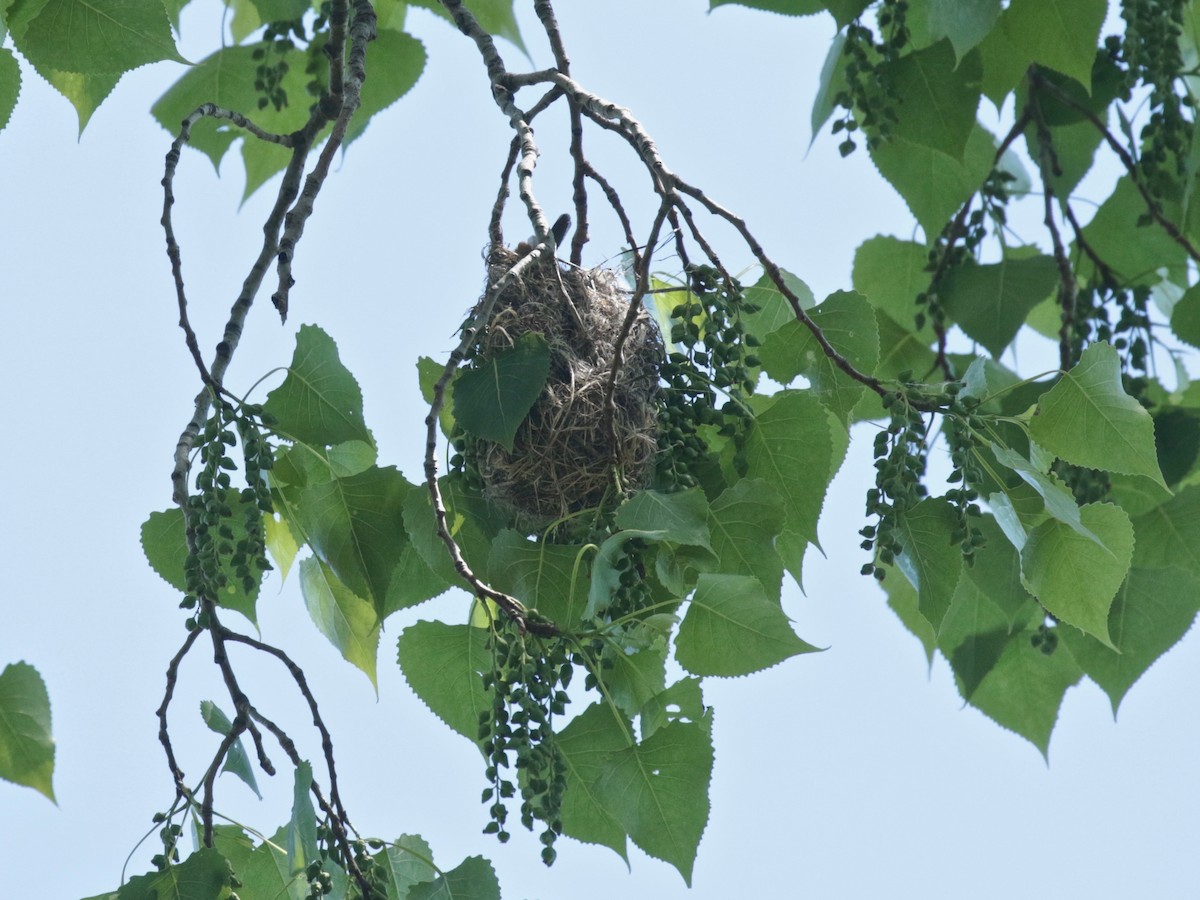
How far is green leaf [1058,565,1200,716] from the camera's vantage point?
1857mm

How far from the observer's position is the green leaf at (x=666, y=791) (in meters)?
1.15

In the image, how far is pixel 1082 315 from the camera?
2.03 m

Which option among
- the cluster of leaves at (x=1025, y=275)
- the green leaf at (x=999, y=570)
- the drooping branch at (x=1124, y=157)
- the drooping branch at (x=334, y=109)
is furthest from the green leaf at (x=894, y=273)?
the drooping branch at (x=334, y=109)

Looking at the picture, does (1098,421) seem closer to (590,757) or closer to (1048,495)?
(1048,495)

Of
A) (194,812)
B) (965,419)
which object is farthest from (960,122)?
(194,812)

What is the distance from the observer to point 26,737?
5.23ft

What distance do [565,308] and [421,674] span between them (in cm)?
42

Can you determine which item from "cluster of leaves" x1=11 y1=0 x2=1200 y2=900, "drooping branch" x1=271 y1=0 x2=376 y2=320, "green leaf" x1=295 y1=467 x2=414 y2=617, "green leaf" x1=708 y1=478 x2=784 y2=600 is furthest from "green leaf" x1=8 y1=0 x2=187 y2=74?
"green leaf" x1=708 y1=478 x2=784 y2=600

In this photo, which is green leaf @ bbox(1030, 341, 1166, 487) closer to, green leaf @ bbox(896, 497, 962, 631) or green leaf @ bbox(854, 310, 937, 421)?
green leaf @ bbox(896, 497, 962, 631)

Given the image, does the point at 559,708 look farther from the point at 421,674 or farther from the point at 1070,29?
the point at 1070,29

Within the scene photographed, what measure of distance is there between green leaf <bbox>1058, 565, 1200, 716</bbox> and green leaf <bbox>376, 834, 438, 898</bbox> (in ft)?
3.15

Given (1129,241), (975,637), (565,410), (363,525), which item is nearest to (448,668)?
(363,525)

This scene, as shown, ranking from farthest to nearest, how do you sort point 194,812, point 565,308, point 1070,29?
1. point 1070,29
2. point 565,308
3. point 194,812

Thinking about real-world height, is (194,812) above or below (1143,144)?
below
